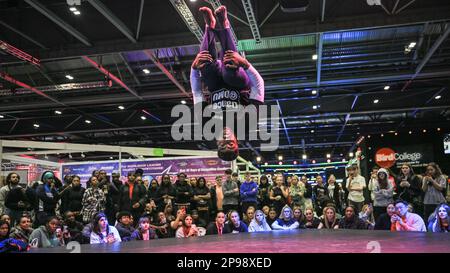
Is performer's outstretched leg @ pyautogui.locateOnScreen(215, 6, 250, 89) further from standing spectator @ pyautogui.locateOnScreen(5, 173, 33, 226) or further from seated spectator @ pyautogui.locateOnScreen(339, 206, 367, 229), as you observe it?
standing spectator @ pyautogui.locateOnScreen(5, 173, 33, 226)

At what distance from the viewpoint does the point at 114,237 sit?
215 inches

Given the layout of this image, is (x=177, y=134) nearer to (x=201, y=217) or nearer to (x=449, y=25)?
(x=201, y=217)

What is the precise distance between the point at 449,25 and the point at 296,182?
441 centimetres

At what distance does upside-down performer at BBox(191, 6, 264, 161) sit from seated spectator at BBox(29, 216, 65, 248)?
311cm

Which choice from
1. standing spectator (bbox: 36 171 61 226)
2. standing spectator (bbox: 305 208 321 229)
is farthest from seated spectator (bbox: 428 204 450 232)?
standing spectator (bbox: 36 171 61 226)

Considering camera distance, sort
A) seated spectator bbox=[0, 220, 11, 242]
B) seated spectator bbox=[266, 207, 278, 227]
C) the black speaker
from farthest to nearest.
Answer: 1. seated spectator bbox=[266, 207, 278, 227]
2. the black speaker
3. seated spectator bbox=[0, 220, 11, 242]

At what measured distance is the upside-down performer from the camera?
4012 mm

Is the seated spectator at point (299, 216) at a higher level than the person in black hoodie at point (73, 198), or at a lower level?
lower

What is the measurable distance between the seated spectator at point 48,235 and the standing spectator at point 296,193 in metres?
4.50

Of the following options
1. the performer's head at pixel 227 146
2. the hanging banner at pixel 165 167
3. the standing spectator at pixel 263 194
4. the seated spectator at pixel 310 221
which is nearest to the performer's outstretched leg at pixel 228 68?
the performer's head at pixel 227 146

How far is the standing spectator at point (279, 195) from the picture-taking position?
300 inches

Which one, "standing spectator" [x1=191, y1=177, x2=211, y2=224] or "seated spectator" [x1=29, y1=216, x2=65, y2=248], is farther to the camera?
"standing spectator" [x1=191, y1=177, x2=211, y2=224]

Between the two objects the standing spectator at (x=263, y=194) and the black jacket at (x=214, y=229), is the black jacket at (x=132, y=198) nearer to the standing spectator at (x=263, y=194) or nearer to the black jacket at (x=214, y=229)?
the black jacket at (x=214, y=229)
